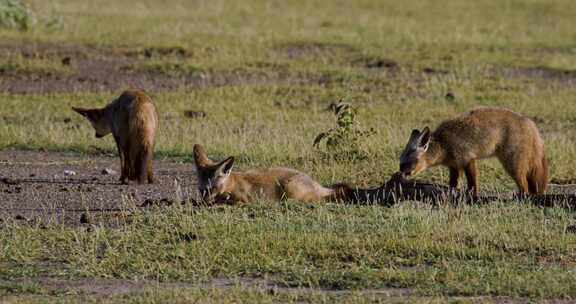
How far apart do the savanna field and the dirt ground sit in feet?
0.12

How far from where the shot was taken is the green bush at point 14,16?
2673 centimetres

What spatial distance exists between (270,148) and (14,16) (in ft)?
41.1

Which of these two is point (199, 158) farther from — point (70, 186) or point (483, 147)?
point (483, 147)

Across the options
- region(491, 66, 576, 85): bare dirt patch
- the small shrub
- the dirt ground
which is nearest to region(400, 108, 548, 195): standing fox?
the small shrub

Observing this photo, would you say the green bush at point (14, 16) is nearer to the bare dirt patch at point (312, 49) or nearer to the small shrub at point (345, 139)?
the bare dirt patch at point (312, 49)

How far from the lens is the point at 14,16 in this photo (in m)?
26.9

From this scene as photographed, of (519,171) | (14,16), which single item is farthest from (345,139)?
(14,16)

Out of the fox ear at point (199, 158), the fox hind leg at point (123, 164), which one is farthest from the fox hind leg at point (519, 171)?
the fox hind leg at point (123, 164)

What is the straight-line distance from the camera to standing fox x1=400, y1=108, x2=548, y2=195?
1296 cm

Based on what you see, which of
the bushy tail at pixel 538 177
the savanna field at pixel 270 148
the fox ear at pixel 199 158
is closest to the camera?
the savanna field at pixel 270 148

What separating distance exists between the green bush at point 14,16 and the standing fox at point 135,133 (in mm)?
12919

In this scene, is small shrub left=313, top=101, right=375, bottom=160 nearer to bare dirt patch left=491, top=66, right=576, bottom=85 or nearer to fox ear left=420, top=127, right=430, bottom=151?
fox ear left=420, top=127, right=430, bottom=151

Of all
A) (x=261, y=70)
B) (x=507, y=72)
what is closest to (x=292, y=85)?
(x=261, y=70)

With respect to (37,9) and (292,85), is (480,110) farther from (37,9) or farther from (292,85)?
(37,9)
